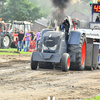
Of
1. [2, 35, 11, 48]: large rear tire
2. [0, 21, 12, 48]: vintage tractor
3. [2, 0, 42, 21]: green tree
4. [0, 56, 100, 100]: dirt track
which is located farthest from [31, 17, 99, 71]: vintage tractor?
[2, 0, 42, 21]: green tree

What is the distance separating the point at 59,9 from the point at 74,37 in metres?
2.25

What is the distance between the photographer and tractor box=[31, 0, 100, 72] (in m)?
12.1

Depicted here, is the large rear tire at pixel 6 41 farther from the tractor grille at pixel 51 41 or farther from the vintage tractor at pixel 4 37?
the tractor grille at pixel 51 41

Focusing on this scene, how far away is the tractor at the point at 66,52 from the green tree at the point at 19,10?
34002mm

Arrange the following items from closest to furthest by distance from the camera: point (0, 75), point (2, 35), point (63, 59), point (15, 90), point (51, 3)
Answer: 1. point (15, 90)
2. point (0, 75)
3. point (63, 59)
4. point (51, 3)
5. point (2, 35)

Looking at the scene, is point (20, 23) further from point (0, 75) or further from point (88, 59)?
point (0, 75)

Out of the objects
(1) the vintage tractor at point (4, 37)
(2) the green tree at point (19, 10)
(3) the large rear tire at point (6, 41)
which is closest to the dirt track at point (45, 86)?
(1) the vintage tractor at point (4, 37)

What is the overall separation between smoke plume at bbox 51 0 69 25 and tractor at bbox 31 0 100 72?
3.09ft

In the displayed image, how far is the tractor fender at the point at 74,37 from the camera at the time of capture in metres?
12.7

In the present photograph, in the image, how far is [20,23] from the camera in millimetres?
34281

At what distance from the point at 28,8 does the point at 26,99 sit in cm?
4447

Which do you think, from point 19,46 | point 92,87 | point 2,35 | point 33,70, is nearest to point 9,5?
point 2,35

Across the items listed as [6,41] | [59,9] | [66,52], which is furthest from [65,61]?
[6,41]

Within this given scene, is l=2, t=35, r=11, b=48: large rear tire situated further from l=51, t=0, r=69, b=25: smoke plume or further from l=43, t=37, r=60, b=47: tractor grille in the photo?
l=43, t=37, r=60, b=47: tractor grille
